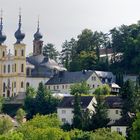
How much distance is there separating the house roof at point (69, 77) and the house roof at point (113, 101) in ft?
74.7

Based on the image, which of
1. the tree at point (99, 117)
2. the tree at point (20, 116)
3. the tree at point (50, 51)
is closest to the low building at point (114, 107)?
the tree at point (99, 117)

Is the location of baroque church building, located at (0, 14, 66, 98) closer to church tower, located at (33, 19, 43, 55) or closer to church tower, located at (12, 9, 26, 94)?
church tower, located at (12, 9, 26, 94)

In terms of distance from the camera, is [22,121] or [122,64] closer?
[22,121]

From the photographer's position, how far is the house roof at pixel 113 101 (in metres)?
114

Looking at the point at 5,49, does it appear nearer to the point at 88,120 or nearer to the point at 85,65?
the point at 85,65

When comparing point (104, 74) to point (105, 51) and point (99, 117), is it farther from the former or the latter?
point (99, 117)

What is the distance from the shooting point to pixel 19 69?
149m

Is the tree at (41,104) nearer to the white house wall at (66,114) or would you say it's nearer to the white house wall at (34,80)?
the white house wall at (66,114)

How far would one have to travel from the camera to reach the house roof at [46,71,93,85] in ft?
465

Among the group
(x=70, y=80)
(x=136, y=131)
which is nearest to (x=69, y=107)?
(x=136, y=131)

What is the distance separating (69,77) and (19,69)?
8735mm

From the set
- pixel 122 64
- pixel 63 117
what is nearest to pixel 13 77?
pixel 122 64

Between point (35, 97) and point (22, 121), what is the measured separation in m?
5.41

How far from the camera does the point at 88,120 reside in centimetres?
10838
